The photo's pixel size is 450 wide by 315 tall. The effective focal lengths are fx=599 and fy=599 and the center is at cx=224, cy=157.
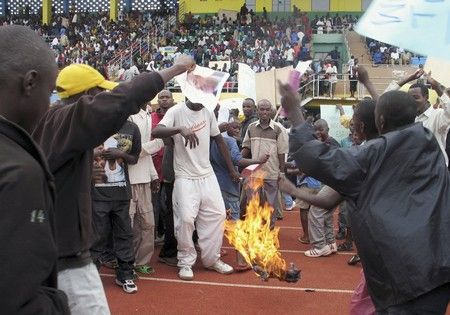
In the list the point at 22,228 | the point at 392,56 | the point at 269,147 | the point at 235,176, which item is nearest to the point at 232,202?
the point at 235,176

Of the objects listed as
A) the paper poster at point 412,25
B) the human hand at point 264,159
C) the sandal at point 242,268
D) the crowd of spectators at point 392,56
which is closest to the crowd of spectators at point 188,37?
the crowd of spectators at point 392,56

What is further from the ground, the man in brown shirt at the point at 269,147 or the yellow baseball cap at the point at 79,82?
the yellow baseball cap at the point at 79,82

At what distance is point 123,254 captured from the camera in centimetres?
528

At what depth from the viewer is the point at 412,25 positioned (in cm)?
263

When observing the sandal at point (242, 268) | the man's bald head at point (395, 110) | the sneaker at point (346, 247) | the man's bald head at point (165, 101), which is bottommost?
the sneaker at point (346, 247)

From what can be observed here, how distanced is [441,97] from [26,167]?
420cm

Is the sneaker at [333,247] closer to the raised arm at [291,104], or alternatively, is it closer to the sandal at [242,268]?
the sandal at [242,268]

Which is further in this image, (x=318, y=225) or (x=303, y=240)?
(x=303, y=240)

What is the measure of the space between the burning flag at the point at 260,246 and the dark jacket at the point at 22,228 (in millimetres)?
3734

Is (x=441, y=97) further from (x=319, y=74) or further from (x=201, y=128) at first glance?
(x=319, y=74)

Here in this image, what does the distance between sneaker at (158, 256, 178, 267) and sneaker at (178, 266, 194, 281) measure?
48 centimetres

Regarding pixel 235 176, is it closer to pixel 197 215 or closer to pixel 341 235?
pixel 197 215

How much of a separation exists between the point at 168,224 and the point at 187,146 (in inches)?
42.4

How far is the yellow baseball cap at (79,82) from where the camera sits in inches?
116
